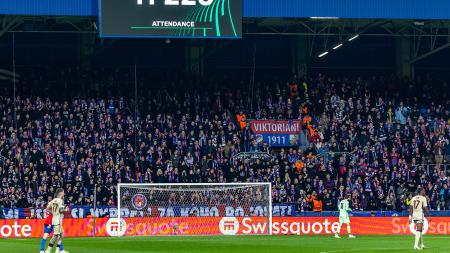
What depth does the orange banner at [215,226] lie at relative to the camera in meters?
46.0

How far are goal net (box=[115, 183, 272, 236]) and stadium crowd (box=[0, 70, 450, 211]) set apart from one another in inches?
99.5

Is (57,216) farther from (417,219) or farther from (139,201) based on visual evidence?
(139,201)

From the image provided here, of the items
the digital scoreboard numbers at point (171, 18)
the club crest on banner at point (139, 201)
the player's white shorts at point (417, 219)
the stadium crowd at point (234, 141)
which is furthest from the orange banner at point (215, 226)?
the player's white shorts at point (417, 219)

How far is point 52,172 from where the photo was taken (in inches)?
2014

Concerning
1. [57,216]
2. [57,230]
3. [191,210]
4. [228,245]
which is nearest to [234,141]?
[191,210]

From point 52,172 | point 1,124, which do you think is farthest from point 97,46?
point 52,172

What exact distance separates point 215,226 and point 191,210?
145 centimetres

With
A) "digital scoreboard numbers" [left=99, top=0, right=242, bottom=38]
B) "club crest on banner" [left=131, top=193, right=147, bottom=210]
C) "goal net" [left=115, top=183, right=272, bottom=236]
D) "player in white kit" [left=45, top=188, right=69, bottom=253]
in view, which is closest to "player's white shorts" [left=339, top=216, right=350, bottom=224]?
"goal net" [left=115, top=183, right=272, bottom=236]

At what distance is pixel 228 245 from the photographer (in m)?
37.8

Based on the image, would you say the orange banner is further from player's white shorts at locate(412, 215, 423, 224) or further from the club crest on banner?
player's white shorts at locate(412, 215, 423, 224)

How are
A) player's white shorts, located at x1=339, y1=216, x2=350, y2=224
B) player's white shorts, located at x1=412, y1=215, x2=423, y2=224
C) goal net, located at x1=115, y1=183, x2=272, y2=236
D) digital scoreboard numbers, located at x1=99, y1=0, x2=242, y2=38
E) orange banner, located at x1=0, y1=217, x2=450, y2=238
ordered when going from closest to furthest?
1. player's white shorts, located at x1=412, y1=215, x2=423, y2=224
2. player's white shorts, located at x1=339, y1=216, x2=350, y2=224
3. orange banner, located at x1=0, y1=217, x2=450, y2=238
4. goal net, located at x1=115, y1=183, x2=272, y2=236
5. digital scoreboard numbers, located at x1=99, y1=0, x2=242, y2=38

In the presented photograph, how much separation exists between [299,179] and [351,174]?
3157 millimetres

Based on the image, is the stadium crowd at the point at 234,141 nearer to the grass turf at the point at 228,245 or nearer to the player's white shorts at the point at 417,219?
the grass turf at the point at 228,245

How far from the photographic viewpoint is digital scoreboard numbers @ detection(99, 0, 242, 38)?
49.3 m
